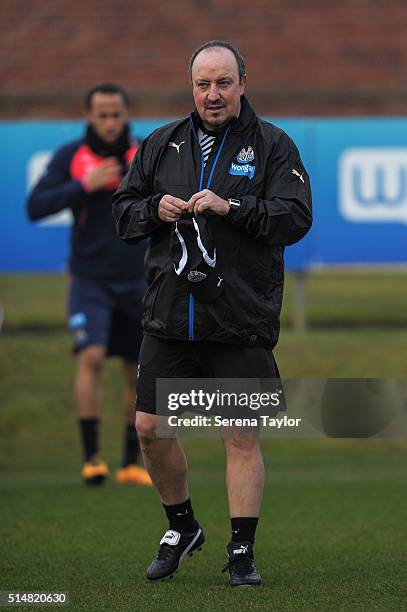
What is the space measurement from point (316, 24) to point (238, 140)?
433 inches

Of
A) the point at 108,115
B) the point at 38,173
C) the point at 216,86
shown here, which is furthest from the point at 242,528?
the point at 38,173

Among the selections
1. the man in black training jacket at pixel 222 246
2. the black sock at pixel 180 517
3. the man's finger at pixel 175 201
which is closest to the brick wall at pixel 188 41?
the man in black training jacket at pixel 222 246

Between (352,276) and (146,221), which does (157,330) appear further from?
(352,276)

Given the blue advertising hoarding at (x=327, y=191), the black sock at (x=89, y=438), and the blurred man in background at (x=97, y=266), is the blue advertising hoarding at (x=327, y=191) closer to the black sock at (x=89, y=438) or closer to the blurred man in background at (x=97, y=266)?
the blurred man in background at (x=97, y=266)

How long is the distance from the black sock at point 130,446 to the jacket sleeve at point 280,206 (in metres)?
3.75

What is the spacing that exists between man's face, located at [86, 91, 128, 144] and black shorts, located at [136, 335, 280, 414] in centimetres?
348

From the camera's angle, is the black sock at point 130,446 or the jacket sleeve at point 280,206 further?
the black sock at point 130,446

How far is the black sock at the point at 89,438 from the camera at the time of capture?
29.7 feet

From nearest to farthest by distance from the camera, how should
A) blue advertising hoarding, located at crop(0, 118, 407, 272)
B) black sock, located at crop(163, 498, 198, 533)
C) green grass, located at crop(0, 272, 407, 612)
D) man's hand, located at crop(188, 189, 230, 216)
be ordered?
man's hand, located at crop(188, 189, 230, 216), green grass, located at crop(0, 272, 407, 612), black sock, located at crop(163, 498, 198, 533), blue advertising hoarding, located at crop(0, 118, 407, 272)

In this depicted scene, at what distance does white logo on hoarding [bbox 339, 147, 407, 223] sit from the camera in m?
11.7

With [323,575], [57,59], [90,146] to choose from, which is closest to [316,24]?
[57,59]

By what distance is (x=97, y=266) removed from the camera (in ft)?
30.0

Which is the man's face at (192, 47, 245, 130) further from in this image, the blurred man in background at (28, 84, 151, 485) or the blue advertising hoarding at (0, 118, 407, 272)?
the blue advertising hoarding at (0, 118, 407, 272)

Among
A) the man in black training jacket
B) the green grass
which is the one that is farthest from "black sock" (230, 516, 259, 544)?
the green grass
